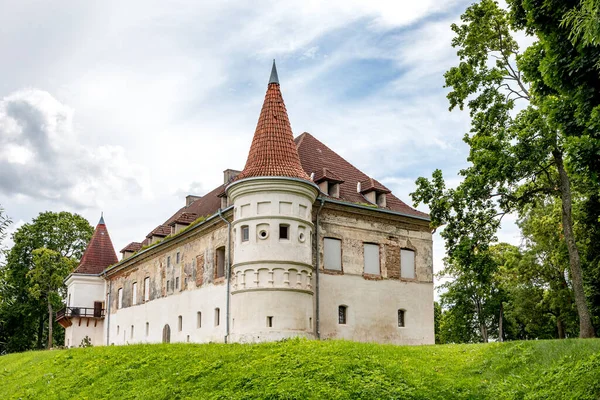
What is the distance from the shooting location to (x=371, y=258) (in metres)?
27.8

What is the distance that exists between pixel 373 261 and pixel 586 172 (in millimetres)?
15275

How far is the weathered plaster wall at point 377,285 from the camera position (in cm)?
2617

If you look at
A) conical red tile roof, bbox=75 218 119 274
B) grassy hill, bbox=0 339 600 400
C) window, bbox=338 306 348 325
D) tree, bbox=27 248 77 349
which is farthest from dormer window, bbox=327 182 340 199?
tree, bbox=27 248 77 349

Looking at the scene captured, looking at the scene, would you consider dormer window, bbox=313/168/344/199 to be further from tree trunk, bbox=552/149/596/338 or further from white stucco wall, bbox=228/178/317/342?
tree trunk, bbox=552/149/596/338

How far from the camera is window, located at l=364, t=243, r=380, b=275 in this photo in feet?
90.6

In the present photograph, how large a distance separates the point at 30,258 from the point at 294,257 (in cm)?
4023

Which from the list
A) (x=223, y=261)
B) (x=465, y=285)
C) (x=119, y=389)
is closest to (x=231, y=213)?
(x=223, y=261)

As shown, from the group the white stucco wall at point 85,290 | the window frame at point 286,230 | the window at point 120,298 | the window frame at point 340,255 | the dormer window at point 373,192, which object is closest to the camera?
the window frame at point 286,230

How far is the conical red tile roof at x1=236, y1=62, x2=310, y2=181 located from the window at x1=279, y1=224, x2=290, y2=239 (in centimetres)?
202

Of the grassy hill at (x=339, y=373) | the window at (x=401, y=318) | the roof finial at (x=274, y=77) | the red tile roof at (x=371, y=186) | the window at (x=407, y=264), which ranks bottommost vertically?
the grassy hill at (x=339, y=373)

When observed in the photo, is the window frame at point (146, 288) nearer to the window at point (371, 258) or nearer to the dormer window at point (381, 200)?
the window at point (371, 258)

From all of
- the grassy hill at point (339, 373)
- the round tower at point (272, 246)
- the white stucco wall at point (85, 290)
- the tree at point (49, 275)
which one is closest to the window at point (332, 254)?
the round tower at point (272, 246)

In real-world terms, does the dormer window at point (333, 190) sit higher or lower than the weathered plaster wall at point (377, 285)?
higher

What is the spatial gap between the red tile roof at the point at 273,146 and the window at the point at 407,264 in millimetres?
6774
